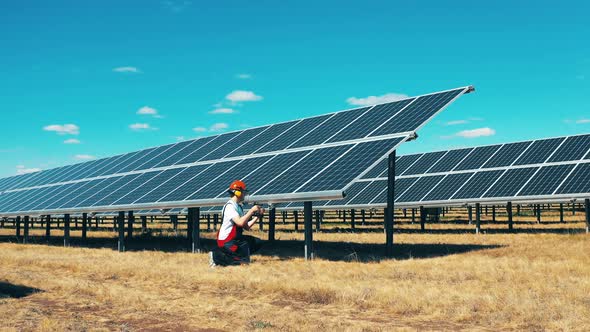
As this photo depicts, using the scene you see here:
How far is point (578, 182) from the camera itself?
84.9ft

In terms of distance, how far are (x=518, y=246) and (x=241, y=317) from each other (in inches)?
553

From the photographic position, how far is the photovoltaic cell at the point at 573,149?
1133 inches

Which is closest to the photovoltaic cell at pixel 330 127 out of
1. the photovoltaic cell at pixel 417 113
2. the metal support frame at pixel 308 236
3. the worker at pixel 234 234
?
the photovoltaic cell at pixel 417 113

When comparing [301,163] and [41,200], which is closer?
[301,163]

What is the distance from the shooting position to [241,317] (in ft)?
29.8

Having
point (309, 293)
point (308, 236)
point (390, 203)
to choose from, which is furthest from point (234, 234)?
point (390, 203)

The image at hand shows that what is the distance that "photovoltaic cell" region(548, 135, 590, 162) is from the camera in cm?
2877

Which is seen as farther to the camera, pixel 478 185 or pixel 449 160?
pixel 449 160

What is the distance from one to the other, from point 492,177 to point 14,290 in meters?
24.1

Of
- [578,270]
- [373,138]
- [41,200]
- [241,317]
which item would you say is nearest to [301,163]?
[373,138]

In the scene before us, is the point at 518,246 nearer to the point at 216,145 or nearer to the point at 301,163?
the point at 301,163

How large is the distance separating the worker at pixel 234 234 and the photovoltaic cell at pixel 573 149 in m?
20.2

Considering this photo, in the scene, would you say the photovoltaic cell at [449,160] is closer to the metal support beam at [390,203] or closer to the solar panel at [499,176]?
the solar panel at [499,176]

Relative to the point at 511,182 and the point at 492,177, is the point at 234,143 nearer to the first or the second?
the point at 492,177
